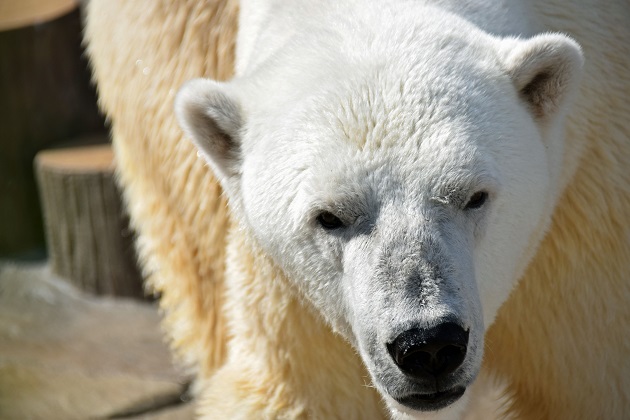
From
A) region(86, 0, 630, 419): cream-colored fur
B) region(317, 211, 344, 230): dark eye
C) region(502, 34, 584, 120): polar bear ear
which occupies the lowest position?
region(86, 0, 630, 419): cream-colored fur

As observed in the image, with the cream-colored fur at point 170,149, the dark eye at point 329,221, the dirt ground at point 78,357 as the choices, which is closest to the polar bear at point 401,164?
the dark eye at point 329,221

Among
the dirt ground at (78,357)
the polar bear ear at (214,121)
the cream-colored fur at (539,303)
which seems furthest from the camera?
the dirt ground at (78,357)

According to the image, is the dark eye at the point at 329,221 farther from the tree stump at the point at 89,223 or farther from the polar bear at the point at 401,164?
the tree stump at the point at 89,223

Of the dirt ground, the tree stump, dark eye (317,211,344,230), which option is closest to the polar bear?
dark eye (317,211,344,230)

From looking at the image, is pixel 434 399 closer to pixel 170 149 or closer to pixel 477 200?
pixel 477 200

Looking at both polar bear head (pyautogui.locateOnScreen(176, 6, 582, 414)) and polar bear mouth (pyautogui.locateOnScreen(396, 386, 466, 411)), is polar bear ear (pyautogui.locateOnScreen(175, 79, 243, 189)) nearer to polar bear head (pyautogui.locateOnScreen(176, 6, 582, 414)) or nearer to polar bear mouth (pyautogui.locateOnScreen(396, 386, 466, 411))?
polar bear head (pyautogui.locateOnScreen(176, 6, 582, 414))

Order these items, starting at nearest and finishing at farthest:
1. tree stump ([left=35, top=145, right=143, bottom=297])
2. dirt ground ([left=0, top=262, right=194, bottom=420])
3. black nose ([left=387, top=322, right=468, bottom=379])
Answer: black nose ([left=387, top=322, right=468, bottom=379]) < dirt ground ([left=0, top=262, right=194, bottom=420]) < tree stump ([left=35, top=145, right=143, bottom=297])

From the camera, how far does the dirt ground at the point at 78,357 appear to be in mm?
4762

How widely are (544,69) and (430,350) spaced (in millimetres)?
784

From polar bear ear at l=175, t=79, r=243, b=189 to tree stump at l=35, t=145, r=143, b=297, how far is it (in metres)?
3.17

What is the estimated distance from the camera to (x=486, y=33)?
2.70 metres

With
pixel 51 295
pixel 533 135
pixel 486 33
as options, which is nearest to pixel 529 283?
pixel 533 135

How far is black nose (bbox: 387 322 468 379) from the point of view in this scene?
7.34 ft

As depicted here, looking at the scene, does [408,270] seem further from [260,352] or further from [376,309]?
[260,352]
